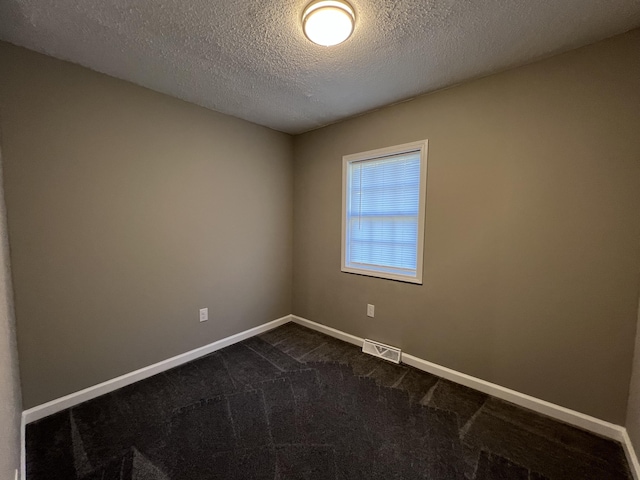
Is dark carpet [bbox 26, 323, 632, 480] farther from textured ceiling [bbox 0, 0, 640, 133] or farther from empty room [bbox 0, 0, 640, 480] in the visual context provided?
textured ceiling [bbox 0, 0, 640, 133]

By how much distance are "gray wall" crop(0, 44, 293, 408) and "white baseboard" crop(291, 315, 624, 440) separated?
6.28 ft

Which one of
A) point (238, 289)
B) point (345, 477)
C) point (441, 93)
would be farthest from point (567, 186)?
point (238, 289)

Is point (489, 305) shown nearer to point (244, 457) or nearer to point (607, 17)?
point (607, 17)

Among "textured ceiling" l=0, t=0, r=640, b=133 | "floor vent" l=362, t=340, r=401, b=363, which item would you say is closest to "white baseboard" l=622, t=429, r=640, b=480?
"floor vent" l=362, t=340, r=401, b=363

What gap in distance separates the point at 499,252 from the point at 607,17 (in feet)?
4.60

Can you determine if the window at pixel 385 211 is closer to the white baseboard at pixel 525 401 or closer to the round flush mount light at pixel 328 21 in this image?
the white baseboard at pixel 525 401

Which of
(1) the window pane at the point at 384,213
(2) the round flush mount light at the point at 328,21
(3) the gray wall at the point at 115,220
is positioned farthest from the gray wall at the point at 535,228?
(3) the gray wall at the point at 115,220

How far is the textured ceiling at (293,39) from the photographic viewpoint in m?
1.33

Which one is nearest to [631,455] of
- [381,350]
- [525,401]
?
[525,401]

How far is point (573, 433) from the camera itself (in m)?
1.62

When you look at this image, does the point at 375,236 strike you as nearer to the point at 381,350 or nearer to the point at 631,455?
the point at 381,350

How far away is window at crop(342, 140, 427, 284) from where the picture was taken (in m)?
2.35

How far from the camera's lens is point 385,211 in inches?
102

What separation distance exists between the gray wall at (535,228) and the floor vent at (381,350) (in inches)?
3.6
